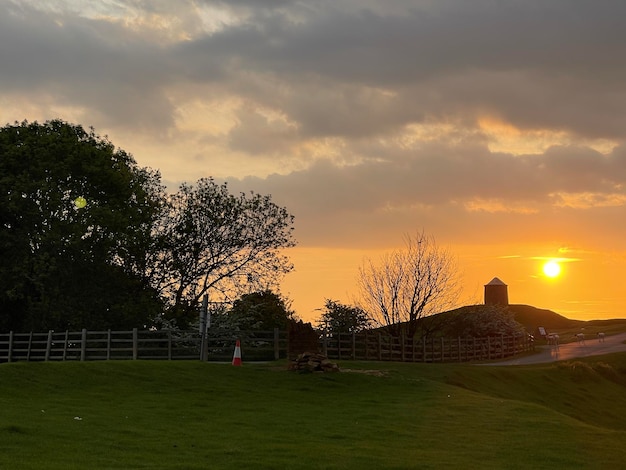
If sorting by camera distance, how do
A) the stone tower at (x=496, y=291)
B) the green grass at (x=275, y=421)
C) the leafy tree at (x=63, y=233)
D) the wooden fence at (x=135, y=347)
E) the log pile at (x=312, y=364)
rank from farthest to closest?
1. the stone tower at (x=496, y=291)
2. the leafy tree at (x=63, y=233)
3. the wooden fence at (x=135, y=347)
4. the log pile at (x=312, y=364)
5. the green grass at (x=275, y=421)

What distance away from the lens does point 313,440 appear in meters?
18.4

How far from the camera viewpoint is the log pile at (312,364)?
32281 mm

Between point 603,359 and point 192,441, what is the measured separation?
132ft

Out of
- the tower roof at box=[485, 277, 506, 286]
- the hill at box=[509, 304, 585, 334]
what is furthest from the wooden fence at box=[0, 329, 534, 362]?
the hill at box=[509, 304, 585, 334]

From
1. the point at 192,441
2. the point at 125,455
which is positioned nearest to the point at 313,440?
the point at 192,441

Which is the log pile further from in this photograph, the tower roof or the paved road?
the tower roof

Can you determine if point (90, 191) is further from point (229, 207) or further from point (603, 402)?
point (603, 402)

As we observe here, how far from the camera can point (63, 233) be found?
48906 mm

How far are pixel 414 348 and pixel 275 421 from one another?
27.6m

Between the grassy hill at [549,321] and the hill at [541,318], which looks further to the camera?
the hill at [541,318]

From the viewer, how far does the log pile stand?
3228cm

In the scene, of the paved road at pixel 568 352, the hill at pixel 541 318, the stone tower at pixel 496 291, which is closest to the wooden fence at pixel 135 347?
the paved road at pixel 568 352

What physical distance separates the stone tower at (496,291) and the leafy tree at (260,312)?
55937 millimetres

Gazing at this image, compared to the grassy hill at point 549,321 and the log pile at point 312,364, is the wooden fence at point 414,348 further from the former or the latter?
the grassy hill at point 549,321
